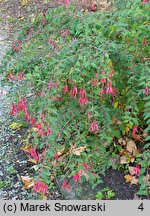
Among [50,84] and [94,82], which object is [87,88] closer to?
[94,82]

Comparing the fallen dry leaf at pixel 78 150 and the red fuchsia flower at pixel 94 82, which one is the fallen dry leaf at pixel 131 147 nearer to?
the fallen dry leaf at pixel 78 150

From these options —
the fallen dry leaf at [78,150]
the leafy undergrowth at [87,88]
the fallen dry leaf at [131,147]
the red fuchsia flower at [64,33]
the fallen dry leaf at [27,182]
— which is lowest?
the fallen dry leaf at [27,182]

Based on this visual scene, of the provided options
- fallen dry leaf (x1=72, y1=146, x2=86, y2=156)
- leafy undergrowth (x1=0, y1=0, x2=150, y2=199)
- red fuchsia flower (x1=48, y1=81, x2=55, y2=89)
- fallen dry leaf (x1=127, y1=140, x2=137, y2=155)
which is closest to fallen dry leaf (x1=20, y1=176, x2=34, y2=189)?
leafy undergrowth (x1=0, y1=0, x2=150, y2=199)

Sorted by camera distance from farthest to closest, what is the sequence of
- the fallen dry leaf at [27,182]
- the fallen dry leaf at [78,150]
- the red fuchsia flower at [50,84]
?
the fallen dry leaf at [27,182], the fallen dry leaf at [78,150], the red fuchsia flower at [50,84]

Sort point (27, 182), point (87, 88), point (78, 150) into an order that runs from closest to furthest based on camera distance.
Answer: point (87, 88), point (78, 150), point (27, 182)

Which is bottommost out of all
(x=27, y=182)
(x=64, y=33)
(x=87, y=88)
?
(x=27, y=182)

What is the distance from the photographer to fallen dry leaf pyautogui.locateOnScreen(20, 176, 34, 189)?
2829 millimetres

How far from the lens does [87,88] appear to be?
2311 millimetres

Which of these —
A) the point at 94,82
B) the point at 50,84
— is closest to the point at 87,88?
the point at 94,82

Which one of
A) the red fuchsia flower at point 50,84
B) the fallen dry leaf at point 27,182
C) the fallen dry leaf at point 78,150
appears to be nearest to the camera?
the red fuchsia flower at point 50,84

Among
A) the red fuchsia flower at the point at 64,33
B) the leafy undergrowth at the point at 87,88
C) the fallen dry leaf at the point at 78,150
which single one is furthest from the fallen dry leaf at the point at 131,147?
the red fuchsia flower at the point at 64,33

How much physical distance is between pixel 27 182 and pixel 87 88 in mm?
992

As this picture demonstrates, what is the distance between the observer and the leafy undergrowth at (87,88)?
2.17 m

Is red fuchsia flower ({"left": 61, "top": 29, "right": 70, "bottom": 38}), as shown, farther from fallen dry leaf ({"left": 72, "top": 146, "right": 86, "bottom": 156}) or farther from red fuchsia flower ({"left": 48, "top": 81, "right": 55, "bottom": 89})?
fallen dry leaf ({"left": 72, "top": 146, "right": 86, "bottom": 156})
